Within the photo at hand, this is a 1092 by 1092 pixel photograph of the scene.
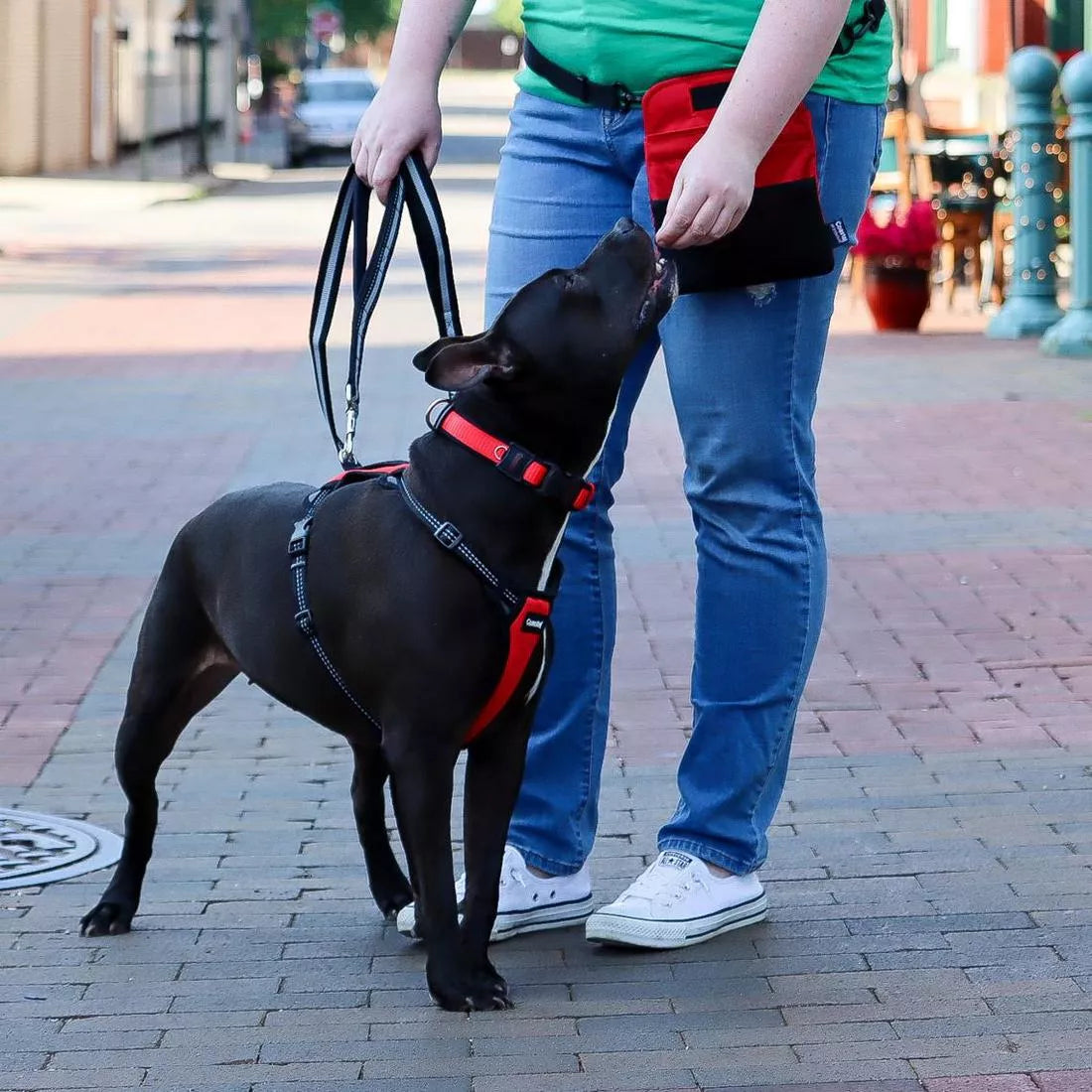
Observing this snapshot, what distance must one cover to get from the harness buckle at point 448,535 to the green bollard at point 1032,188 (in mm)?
9886

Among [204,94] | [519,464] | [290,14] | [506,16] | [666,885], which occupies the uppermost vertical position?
[506,16]

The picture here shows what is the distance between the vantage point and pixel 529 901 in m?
3.57

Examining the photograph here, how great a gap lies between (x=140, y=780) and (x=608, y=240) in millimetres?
1336

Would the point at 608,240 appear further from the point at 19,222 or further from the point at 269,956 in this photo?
the point at 19,222

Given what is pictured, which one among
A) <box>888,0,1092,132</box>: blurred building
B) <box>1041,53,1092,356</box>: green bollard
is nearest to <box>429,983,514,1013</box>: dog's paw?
<box>1041,53,1092,356</box>: green bollard

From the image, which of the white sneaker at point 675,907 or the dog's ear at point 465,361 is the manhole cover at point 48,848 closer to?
the white sneaker at point 675,907

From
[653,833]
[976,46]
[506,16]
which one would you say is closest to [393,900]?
[653,833]

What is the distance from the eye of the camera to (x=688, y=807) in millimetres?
3549

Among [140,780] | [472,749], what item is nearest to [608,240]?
[472,749]

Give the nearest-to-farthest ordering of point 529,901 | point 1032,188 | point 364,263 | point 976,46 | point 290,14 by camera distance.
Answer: point 529,901, point 364,263, point 1032,188, point 976,46, point 290,14

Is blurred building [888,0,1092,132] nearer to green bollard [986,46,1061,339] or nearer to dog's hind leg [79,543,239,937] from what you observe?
green bollard [986,46,1061,339]

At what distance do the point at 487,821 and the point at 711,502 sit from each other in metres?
0.67

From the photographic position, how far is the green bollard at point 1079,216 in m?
11.1

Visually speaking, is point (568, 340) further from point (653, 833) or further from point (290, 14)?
point (290, 14)
